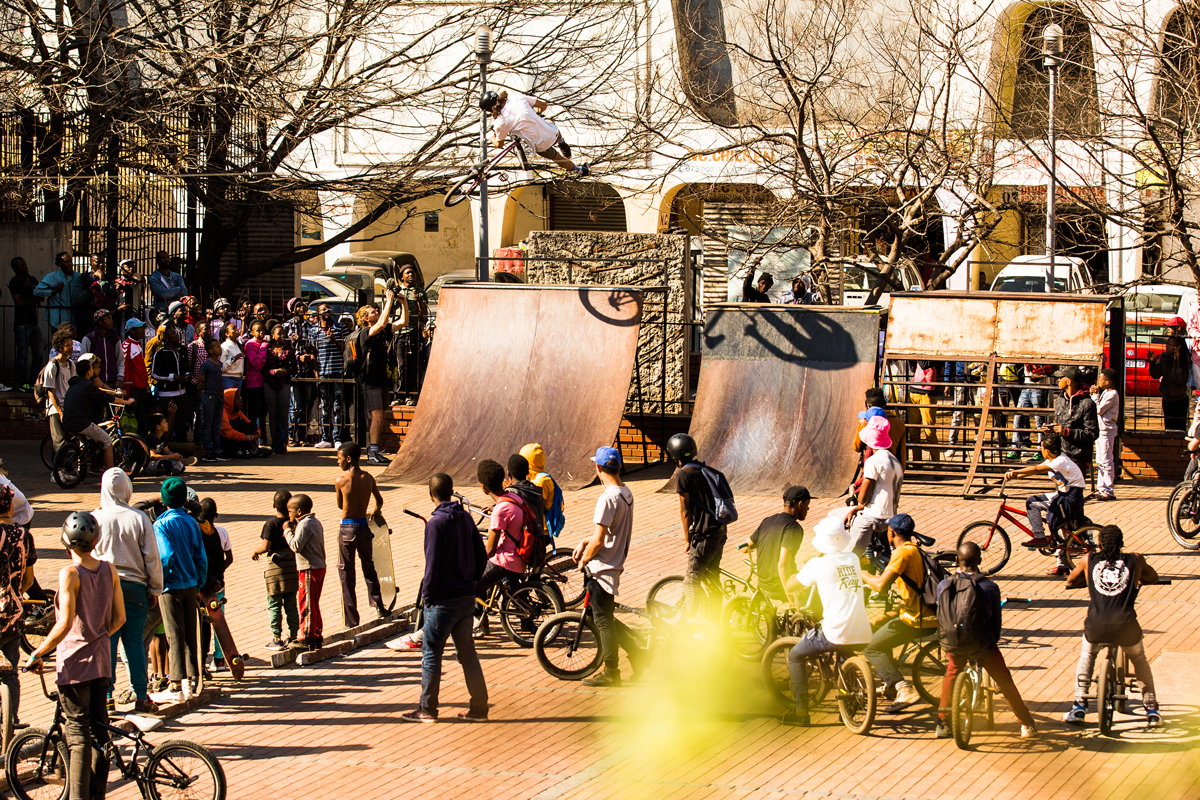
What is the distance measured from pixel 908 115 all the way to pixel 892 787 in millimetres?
14623

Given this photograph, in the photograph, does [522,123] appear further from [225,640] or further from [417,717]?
[417,717]

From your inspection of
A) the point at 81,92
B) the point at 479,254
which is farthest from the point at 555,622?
the point at 81,92

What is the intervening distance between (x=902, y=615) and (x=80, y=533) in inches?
196

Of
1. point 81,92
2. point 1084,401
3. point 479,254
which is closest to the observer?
point 1084,401

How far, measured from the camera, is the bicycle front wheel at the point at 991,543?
38.0 ft

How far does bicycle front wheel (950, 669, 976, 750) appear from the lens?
7.61 meters

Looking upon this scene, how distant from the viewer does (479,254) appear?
58.7 ft

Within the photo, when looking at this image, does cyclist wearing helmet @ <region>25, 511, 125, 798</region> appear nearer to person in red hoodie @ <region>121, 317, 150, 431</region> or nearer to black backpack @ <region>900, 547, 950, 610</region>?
black backpack @ <region>900, 547, 950, 610</region>

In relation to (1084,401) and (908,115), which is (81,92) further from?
(1084,401)

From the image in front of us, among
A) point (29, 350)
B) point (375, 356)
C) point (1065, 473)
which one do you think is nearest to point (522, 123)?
point (375, 356)

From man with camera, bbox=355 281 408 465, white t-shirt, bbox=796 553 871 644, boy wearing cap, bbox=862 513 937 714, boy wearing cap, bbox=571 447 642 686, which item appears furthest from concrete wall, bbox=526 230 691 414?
white t-shirt, bbox=796 553 871 644

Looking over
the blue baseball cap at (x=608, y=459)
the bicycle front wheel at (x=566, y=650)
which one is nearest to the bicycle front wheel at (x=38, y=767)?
the bicycle front wheel at (x=566, y=650)

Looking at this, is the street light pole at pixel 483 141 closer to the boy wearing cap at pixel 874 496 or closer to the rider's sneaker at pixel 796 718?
the boy wearing cap at pixel 874 496

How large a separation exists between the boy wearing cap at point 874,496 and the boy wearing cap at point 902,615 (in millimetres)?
1425
